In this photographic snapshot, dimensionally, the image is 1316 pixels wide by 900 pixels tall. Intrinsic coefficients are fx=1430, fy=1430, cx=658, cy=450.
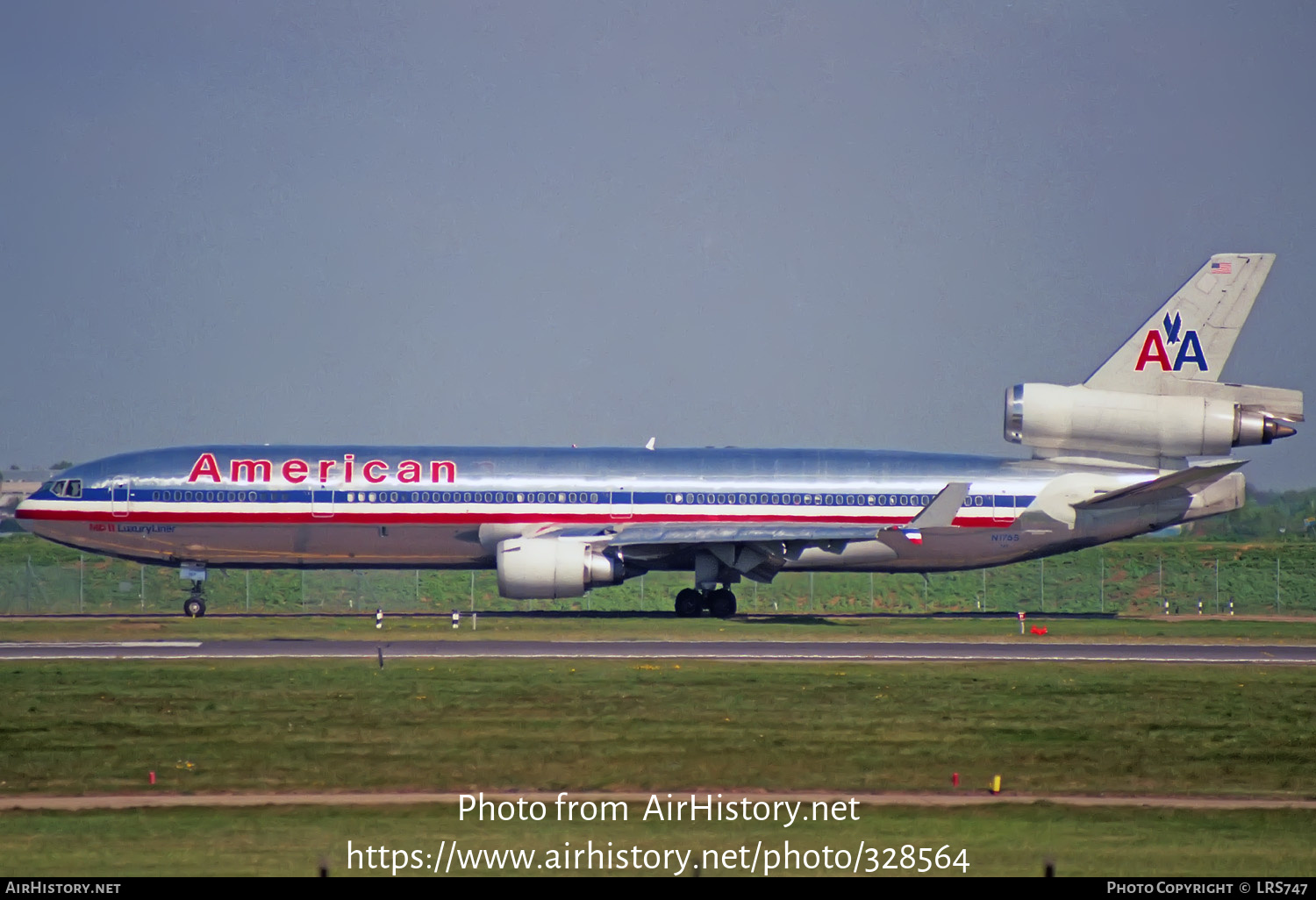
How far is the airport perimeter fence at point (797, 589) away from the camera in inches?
1978

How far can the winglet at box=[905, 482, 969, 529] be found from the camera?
3988cm

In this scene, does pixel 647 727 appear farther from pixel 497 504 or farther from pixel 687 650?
pixel 497 504

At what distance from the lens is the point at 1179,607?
54.0 m

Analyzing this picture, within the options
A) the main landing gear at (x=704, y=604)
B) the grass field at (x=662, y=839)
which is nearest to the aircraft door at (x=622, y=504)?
the main landing gear at (x=704, y=604)

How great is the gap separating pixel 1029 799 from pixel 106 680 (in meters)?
16.7

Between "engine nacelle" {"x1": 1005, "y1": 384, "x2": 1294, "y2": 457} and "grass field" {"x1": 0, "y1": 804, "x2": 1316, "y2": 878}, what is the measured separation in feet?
88.0

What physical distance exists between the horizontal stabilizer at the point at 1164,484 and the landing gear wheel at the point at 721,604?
10599mm

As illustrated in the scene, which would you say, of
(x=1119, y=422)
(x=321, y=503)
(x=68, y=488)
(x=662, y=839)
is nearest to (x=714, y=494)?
(x=321, y=503)

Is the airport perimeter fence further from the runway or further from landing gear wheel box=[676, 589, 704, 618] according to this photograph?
the runway

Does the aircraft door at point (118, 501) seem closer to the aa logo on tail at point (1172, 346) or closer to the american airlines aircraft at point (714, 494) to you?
the american airlines aircraft at point (714, 494)
